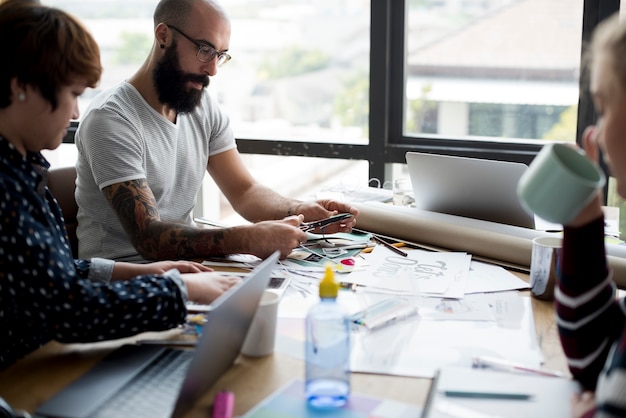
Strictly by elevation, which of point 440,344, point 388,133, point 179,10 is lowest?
point 440,344

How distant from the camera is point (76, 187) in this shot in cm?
224

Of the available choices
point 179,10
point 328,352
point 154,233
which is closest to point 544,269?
point 328,352

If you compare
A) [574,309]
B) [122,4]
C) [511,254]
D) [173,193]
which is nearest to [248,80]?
[122,4]

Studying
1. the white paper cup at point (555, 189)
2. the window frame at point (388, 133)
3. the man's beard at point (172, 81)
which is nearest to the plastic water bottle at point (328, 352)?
the white paper cup at point (555, 189)

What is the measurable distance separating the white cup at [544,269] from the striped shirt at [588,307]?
12.5 inches

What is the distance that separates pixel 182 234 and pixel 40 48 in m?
0.73

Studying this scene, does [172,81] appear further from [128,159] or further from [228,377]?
[228,377]

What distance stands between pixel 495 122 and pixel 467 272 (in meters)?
1.57

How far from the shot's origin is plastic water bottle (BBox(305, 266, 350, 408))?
44.3 inches

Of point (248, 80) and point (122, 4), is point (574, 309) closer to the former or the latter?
point (248, 80)

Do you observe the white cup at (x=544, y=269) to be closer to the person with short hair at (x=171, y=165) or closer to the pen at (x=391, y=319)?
the pen at (x=391, y=319)

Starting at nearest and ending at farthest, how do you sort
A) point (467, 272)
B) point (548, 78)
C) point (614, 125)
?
point (614, 125) → point (467, 272) → point (548, 78)

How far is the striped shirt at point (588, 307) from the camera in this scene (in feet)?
3.86

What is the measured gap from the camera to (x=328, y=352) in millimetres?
1178
